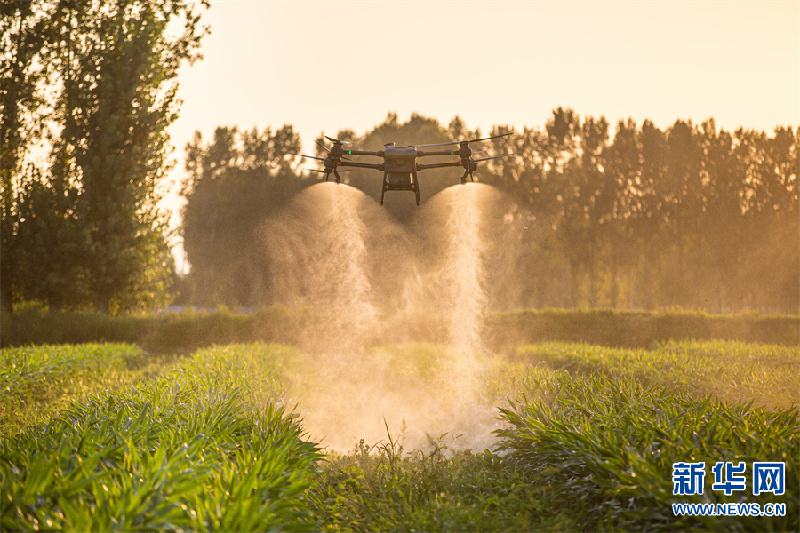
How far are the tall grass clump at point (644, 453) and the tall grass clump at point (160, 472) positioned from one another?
232 centimetres

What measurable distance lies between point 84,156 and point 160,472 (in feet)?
67.4

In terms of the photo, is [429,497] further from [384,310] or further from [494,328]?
[384,310]

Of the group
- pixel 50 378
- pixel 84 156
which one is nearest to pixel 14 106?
pixel 84 156

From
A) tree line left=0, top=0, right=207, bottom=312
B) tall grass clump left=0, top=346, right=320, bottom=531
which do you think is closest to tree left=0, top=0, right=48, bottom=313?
tree line left=0, top=0, right=207, bottom=312

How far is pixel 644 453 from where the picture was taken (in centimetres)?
469

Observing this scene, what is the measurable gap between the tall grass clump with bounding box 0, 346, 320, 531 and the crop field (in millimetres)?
16

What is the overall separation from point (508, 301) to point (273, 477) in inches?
1267

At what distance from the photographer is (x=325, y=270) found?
115 ft

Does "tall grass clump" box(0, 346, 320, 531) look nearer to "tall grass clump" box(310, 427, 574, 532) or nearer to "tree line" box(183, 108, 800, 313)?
"tall grass clump" box(310, 427, 574, 532)

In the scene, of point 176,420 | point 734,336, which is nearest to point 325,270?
point 734,336

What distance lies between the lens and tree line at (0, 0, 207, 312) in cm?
2084

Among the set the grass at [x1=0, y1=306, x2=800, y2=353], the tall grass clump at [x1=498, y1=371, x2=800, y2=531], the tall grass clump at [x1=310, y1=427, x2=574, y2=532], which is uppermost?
the tall grass clump at [x1=498, y1=371, x2=800, y2=531]

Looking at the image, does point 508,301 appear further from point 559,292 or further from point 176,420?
point 176,420

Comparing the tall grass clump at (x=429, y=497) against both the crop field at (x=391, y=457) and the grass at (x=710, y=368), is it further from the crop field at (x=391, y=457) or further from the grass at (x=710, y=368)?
the grass at (x=710, y=368)
